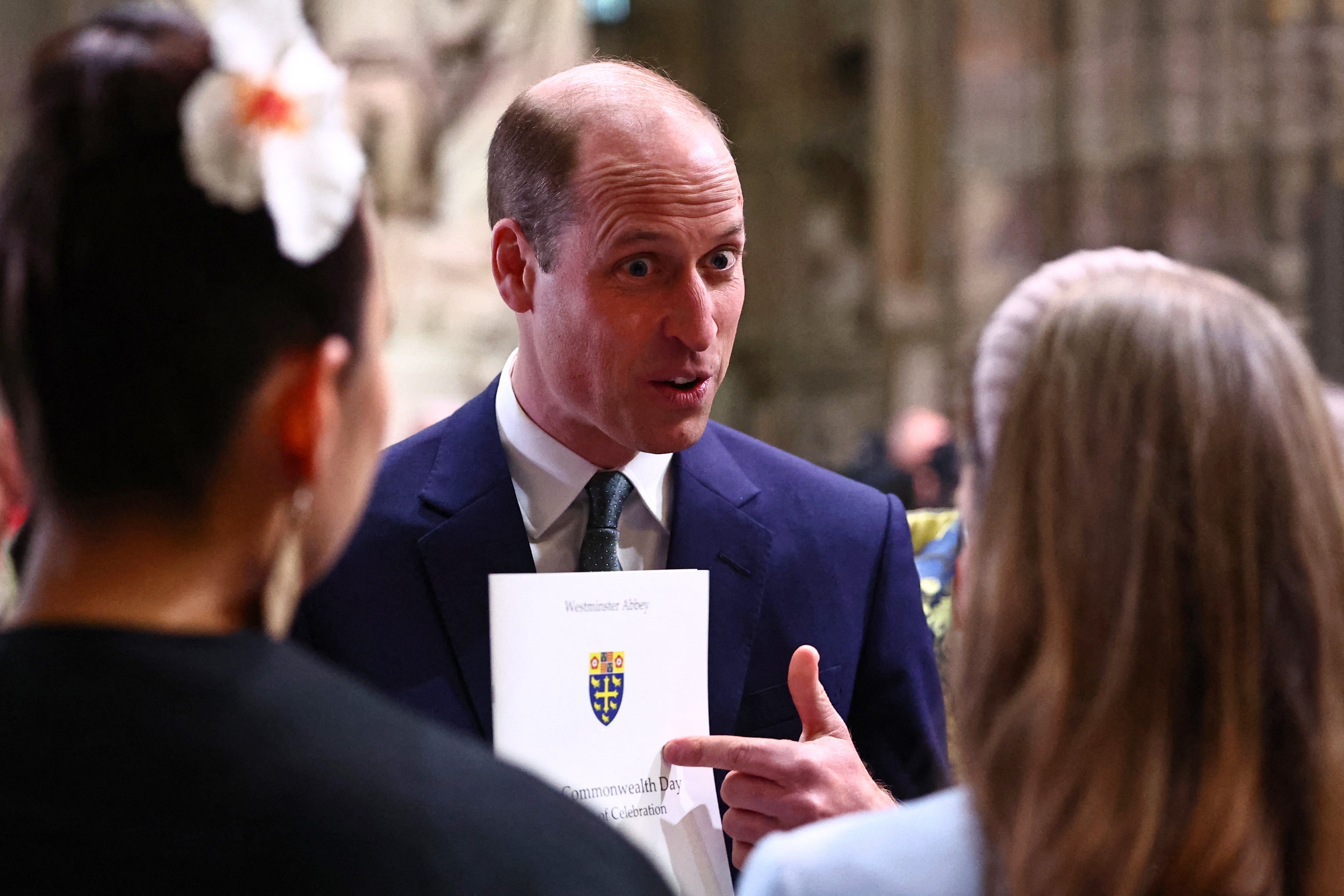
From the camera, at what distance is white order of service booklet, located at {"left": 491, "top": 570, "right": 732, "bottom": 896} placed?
6.32 feet

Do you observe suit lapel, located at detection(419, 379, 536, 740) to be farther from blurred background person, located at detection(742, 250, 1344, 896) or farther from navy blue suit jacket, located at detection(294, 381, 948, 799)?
blurred background person, located at detection(742, 250, 1344, 896)

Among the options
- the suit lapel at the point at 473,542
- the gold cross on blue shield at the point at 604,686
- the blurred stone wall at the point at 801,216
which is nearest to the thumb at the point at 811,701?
the gold cross on blue shield at the point at 604,686

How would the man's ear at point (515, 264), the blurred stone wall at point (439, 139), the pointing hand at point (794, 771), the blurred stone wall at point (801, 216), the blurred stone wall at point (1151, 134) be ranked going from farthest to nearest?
the blurred stone wall at point (801, 216) < the blurred stone wall at point (1151, 134) < the blurred stone wall at point (439, 139) < the man's ear at point (515, 264) < the pointing hand at point (794, 771)

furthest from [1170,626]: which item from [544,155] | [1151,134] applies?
[1151,134]

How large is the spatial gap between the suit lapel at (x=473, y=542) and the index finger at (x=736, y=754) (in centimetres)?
33

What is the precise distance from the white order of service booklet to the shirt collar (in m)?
0.34

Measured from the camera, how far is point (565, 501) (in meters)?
2.29

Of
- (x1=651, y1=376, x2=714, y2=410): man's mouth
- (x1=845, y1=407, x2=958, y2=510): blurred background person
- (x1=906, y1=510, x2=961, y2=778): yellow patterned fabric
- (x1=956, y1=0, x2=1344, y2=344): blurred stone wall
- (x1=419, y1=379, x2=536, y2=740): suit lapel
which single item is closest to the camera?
(x1=419, y1=379, x2=536, y2=740): suit lapel

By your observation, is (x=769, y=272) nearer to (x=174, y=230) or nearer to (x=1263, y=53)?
(x=1263, y=53)

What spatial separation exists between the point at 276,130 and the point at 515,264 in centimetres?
139

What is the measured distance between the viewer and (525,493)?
7.59 ft

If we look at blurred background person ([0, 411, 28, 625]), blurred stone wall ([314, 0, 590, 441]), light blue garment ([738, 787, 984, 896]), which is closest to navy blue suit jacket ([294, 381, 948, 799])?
blurred background person ([0, 411, 28, 625])

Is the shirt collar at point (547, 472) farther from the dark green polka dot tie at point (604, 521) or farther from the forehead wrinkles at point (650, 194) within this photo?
the forehead wrinkles at point (650, 194)

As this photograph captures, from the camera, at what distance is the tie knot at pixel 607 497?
7.38 feet
